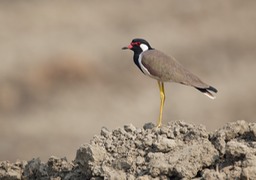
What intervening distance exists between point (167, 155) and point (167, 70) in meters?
2.66

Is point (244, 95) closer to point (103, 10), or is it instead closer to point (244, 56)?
point (244, 56)

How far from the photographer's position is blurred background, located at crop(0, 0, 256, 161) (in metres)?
25.3

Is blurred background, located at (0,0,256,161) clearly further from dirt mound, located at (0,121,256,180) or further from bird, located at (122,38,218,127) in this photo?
dirt mound, located at (0,121,256,180)

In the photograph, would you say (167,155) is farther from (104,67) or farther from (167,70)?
(104,67)

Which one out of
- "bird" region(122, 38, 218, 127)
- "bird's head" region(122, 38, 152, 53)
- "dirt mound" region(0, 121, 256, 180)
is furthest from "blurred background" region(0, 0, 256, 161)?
"dirt mound" region(0, 121, 256, 180)

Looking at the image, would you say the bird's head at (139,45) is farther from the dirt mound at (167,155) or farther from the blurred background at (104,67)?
the blurred background at (104,67)

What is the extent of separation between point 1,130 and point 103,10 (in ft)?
45.0

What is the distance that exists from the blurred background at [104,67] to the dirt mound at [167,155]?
441 inches

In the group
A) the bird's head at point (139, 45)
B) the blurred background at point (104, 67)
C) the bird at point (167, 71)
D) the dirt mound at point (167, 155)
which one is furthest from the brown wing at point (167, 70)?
the blurred background at point (104, 67)

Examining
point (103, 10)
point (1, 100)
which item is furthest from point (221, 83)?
point (103, 10)

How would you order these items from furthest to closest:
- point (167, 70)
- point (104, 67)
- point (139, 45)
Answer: point (104, 67) → point (139, 45) → point (167, 70)

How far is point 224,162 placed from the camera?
1034cm

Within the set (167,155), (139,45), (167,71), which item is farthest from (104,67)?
(167,155)

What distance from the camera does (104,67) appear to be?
31.2 metres
